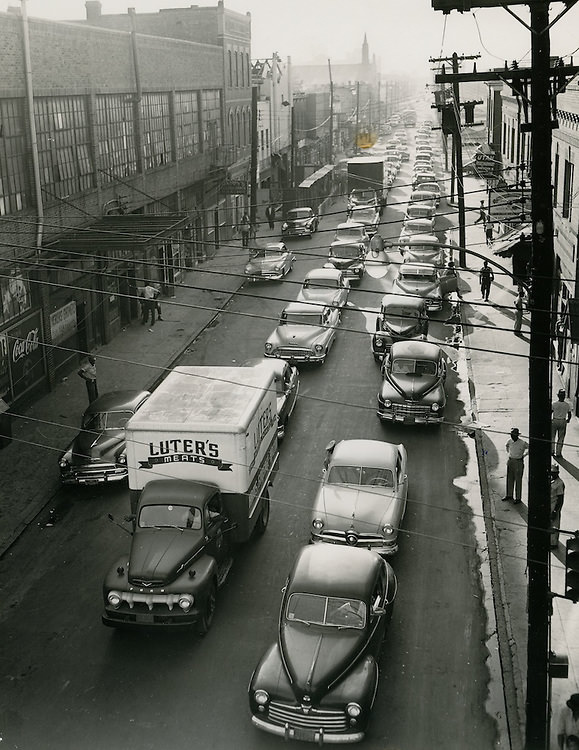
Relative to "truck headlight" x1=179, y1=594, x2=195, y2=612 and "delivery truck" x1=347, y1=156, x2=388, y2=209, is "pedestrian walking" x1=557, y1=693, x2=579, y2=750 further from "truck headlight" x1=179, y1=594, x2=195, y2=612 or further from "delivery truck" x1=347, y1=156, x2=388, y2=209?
"delivery truck" x1=347, y1=156, x2=388, y2=209

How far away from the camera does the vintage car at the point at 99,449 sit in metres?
18.0

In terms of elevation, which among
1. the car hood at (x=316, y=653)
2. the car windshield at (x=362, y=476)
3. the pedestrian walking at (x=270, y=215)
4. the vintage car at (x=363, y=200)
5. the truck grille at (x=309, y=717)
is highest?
the vintage car at (x=363, y=200)

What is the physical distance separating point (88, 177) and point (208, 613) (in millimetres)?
18854

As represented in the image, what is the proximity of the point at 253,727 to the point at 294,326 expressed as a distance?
17241mm

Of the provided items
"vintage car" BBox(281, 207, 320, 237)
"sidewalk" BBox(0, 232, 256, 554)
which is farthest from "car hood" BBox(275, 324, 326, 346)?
"vintage car" BBox(281, 207, 320, 237)

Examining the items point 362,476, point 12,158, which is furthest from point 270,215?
point 362,476

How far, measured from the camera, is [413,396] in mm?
20906

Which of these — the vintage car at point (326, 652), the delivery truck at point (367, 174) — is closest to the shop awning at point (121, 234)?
the vintage car at point (326, 652)

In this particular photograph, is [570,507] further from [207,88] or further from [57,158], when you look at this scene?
[207,88]

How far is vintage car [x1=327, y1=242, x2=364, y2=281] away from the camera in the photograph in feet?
123

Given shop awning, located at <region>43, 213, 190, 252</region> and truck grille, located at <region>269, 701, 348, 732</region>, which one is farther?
shop awning, located at <region>43, 213, 190, 252</region>

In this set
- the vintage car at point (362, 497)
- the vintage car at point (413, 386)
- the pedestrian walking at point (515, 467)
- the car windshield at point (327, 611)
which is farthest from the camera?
the vintage car at point (413, 386)

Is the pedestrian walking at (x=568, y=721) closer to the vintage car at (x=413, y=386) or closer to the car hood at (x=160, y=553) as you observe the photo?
the car hood at (x=160, y=553)

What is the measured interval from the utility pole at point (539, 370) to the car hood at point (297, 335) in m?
15.8
